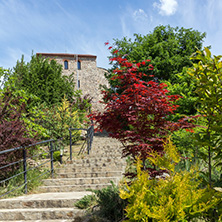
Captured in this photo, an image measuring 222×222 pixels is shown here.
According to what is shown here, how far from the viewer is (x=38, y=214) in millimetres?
4160

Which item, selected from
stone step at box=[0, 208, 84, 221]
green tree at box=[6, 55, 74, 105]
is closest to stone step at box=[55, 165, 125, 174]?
stone step at box=[0, 208, 84, 221]

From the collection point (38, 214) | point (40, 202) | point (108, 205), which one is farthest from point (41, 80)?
point (108, 205)

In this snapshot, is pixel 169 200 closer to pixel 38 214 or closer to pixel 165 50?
pixel 38 214

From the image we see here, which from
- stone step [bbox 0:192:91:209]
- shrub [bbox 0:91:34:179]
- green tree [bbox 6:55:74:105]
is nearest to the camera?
stone step [bbox 0:192:91:209]

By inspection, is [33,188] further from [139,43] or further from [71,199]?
A: [139,43]

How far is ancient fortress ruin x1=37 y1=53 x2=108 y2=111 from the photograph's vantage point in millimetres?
28797

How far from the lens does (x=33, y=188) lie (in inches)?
221

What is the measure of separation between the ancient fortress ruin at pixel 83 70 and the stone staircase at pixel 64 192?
21.7 m

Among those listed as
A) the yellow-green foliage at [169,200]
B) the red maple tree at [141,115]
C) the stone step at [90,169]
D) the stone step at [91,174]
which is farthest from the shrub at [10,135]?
the yellow-green foliage at [169,200]

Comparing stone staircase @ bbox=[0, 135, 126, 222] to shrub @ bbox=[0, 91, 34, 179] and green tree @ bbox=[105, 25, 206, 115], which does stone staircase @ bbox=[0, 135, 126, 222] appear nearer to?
shrub @ bbox=[0, 91, 34, 179]

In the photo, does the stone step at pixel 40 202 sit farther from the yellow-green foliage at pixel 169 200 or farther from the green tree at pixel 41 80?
the green tree at pixel 41 80

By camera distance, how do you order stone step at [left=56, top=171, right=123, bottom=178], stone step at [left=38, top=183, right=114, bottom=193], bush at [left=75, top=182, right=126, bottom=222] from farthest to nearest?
stone step at [left=56, top=171, right=123, bottom=178] → stone step at [left=38, top=183, right=114, bottom=193] → bush at [left=75, top=182, right=126, bottom=222]

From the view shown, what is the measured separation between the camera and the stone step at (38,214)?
394cm

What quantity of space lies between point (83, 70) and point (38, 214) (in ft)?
85.1
